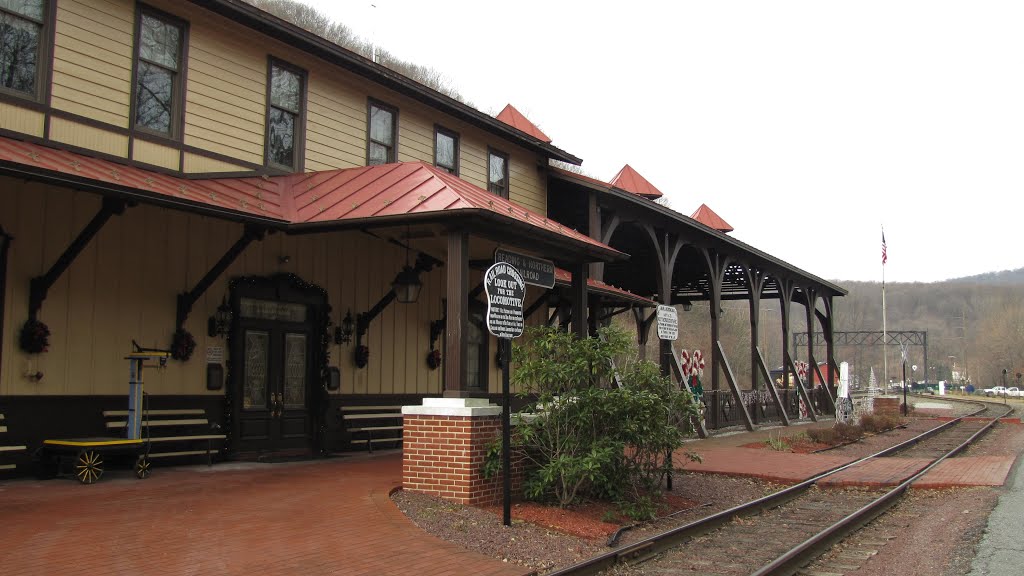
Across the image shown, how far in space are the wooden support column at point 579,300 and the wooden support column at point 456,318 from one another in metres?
2.74

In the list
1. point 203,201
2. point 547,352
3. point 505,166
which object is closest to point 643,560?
point 547,352

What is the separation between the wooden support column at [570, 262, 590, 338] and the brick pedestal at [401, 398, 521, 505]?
2799 millimetres

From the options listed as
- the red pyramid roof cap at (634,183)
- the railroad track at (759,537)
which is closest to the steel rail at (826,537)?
the railroad track at (759,537)

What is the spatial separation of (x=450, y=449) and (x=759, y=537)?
3.61m

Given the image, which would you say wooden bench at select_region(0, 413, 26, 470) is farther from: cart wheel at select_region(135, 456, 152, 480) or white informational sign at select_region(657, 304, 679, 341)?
white informational sign at select_region(657, 304, 679, 341)

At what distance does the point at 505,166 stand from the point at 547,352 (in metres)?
8.60

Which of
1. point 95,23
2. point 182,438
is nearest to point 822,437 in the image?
point 182,438

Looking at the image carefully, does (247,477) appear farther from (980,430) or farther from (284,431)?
(980,430)

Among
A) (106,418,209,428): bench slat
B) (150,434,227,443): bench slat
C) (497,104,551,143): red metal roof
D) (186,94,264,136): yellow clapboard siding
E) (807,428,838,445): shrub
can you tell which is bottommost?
(807,428,838,445): shrub

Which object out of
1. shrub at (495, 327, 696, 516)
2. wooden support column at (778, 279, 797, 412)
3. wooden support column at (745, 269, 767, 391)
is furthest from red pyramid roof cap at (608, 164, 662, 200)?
shrub at (495, 327, 696, 516)

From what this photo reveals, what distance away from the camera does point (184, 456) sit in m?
11.6

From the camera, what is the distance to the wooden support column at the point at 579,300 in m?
12.3

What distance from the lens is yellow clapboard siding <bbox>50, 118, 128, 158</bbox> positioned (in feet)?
33.0

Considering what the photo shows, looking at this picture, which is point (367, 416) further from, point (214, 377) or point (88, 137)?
point (88, 137)
